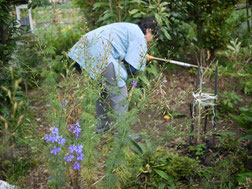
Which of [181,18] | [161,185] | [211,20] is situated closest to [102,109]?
[161,185]

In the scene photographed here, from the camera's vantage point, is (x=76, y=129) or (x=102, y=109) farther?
(x=102, y=109)

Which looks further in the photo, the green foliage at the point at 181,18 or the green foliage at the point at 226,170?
the green foliage at the point at 181,18

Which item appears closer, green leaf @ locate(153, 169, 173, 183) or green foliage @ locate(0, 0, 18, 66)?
green leaf @ locate(153, 169, 173, 183)

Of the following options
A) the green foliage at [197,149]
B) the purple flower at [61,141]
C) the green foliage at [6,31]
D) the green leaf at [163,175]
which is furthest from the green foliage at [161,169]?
the green foliage at [6,31]

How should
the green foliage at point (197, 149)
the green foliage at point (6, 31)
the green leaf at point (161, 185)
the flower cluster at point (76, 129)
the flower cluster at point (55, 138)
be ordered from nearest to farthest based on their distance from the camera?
the flower cluster at point (55, 138) → the flower cluster at point (76, 129) → the green leaf at point (161, 185) → the green foliage at point (6, 31) → the green foliage at point (197, 149)

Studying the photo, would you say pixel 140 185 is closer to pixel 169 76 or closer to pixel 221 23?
pixel 169 76

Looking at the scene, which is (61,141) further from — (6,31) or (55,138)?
(6,31)

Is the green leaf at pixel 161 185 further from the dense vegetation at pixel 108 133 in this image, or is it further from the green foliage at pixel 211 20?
the green foliage at pixel 211 20

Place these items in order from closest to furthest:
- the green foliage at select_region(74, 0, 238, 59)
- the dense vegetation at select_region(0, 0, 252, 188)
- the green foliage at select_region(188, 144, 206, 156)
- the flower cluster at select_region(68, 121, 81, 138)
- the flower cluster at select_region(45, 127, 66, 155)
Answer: the flower cluster at select_region(45, 127, 66, 155) < the flower cluster at select_region(68, 121, 81, 138) < the dense vegetation at select_region(0, 0, 252, 188) < the green foliage at select_region(188, 144, 206, 156) < the green foliage at select_region(74, 0, 238, 59)

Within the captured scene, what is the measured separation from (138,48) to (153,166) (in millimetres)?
1214

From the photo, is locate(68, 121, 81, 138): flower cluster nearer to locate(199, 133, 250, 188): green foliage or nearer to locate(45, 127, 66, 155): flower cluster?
locate(45, 127, 66, 155): flower cluster

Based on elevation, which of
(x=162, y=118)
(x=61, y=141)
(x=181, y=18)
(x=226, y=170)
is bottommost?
(x=162, y=118)

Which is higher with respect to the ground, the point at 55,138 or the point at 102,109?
the point at 55,138

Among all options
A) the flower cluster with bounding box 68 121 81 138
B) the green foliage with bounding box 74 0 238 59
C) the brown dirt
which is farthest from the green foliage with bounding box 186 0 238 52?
the flower cluster with bounding box 68 121 81 138
